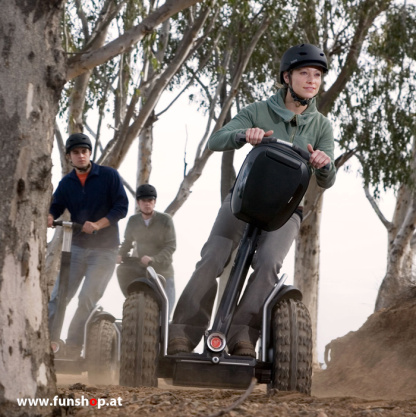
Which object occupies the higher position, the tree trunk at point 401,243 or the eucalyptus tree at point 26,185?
the tree trunk at point 401,243

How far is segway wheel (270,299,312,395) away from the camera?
4.62 m

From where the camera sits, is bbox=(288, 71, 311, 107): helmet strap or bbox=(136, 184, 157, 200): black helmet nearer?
bbox=(288, 71, 311, 107): helmet strap

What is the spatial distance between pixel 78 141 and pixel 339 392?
12.9ft

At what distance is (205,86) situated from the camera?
20422 mm

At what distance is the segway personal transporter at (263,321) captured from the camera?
4.37m

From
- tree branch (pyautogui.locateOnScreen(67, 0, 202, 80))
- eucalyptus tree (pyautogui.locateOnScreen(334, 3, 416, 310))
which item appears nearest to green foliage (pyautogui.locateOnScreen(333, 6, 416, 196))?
eucalyptus tree (pyautogui.locateOnScreen(334, 3, 416, 310))

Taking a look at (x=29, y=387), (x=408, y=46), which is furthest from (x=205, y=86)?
(x=29, y=387)

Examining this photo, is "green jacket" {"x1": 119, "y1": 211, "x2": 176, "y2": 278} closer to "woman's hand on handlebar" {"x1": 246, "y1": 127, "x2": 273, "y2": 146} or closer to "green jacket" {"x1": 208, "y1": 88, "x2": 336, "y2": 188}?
"green jacket" {"x1": 208, "y1": 88, "x2": 336, "y2": 188}

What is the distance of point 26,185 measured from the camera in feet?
11.7

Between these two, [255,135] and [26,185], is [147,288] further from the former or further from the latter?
[26,185]

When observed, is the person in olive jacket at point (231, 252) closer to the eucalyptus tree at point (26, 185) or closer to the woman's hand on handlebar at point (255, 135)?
the woman's hand on handlebar at point (255, 135)

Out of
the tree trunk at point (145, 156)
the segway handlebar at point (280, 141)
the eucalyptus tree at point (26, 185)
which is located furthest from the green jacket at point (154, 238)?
the tree trunk at point (145, 156)

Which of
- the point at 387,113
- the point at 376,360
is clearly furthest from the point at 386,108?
the point at 376,360

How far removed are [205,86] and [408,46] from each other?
192 inches
